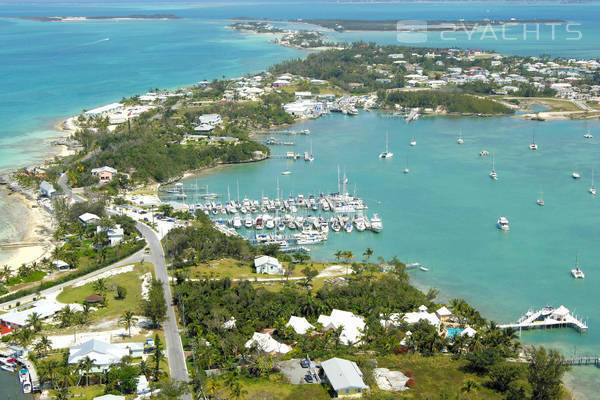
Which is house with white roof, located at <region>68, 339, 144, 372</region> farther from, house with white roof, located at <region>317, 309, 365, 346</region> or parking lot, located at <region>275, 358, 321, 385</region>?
house with white roof, located at <region>317, 309, 365, 346</region>


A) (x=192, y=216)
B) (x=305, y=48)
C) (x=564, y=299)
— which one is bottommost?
(x=564, y=299)

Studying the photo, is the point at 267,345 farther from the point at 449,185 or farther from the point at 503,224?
the point at 449,185

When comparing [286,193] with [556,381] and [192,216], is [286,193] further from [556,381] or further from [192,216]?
[556,381]

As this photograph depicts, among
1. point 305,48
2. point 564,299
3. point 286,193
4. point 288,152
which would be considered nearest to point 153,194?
point 286,193

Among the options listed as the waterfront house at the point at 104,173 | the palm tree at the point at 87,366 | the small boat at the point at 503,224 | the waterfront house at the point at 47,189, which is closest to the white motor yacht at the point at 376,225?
the small boat at the point at 503,224
